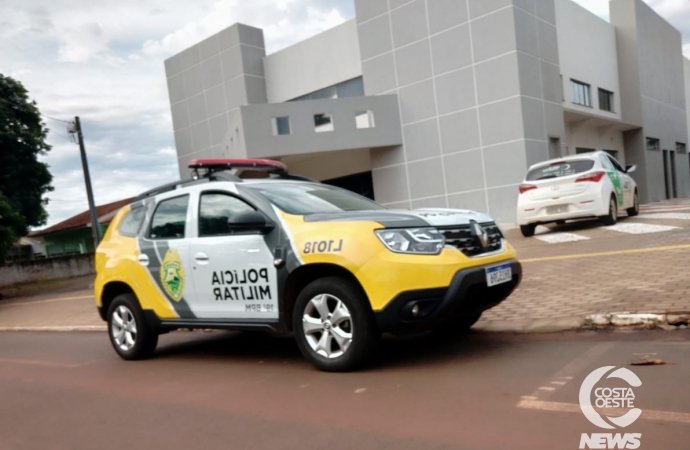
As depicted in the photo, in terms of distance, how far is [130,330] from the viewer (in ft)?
21.8

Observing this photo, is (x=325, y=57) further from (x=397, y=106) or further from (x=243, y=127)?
(x=243, y=127)

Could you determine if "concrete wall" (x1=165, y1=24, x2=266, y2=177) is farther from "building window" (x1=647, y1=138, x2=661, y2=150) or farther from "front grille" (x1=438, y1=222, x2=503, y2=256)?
"front grille" (x1=438, y1=222, x2=503, y2=256)

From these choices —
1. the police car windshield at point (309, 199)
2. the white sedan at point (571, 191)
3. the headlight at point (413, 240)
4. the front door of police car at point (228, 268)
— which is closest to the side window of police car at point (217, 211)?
the front door of police car at point (228, 268)

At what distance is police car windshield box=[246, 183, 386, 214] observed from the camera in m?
5.40

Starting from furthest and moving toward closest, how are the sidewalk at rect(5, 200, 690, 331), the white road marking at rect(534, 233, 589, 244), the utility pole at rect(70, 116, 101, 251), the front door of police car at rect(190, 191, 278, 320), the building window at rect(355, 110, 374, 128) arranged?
the building window at rect(355, 110, 374, 128) → the utility pole at rect(70, 116, 101, 251) → the white road marking at rect(534, 233, 589, 244) → the sidewalk at rect(5, 200, 690, 331) → the front door of police car at rect(190, 191, 278, 320)

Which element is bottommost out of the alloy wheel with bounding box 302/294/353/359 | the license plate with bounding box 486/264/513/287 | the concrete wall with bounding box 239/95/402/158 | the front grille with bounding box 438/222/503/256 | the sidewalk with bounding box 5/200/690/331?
the sidewalk with bounding box 5/200/690/331

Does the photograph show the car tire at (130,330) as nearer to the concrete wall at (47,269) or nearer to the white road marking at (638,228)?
the white road marking at (638,228)

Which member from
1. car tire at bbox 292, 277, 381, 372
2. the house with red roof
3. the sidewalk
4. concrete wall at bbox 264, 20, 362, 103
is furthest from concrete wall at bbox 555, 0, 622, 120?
the house with red roof

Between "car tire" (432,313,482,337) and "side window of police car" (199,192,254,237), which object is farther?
"car tire" (432,313,482,337)

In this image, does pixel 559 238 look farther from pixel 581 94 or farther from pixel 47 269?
pixel 47 269

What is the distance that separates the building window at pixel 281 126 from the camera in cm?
2225

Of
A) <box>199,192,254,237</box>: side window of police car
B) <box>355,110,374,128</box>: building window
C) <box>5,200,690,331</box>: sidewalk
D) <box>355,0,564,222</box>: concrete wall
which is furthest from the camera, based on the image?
<box>355,110,374,128</box>: building window

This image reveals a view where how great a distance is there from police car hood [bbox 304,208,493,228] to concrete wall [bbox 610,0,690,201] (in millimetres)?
28411

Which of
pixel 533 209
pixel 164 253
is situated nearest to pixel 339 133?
pixel 533 209
